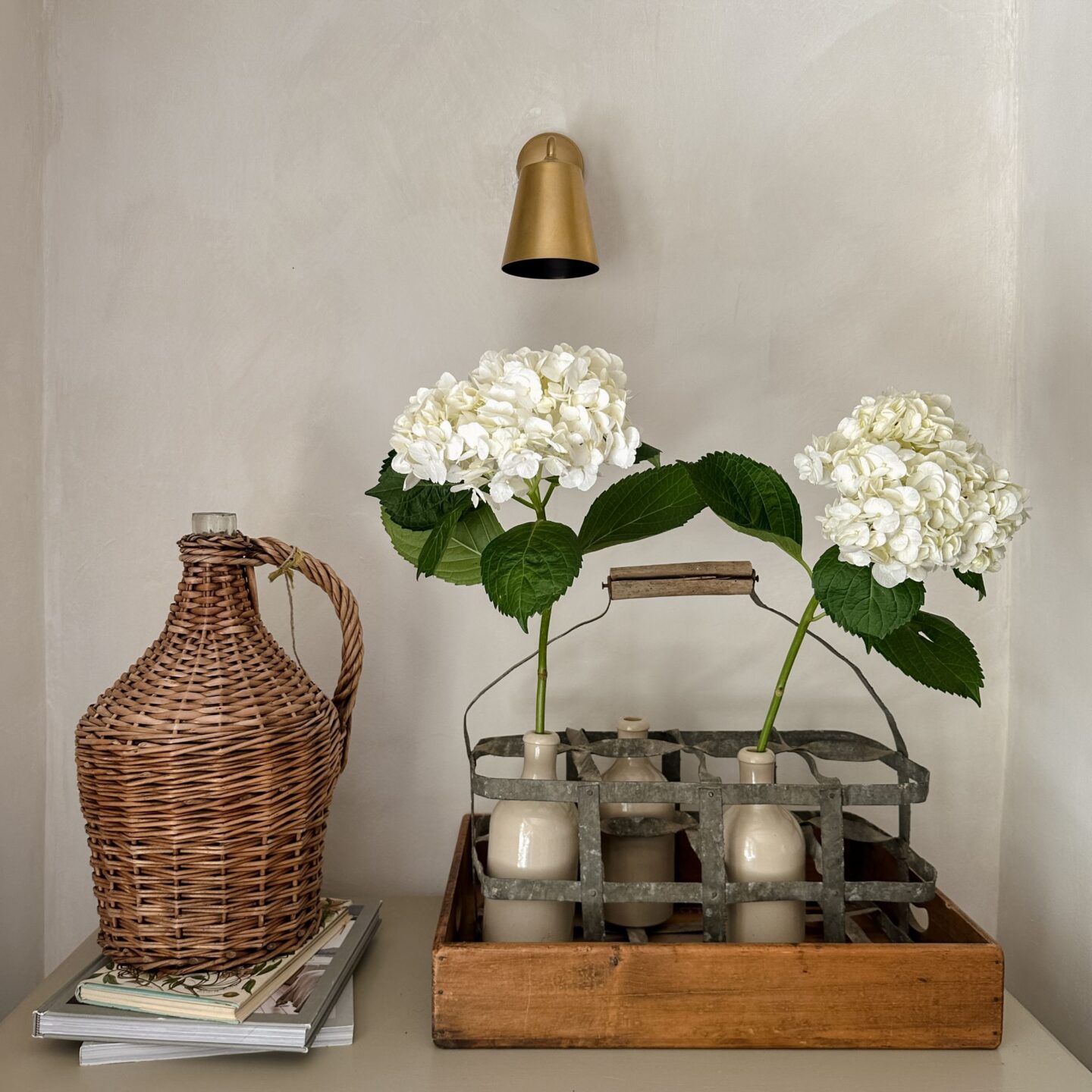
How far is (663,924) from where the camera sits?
0.91 meters

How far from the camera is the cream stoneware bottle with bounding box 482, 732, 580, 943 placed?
31.5 inches

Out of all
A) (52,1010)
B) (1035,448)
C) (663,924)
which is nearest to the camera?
(52,1010)

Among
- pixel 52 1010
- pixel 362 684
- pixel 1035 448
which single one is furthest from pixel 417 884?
pixel 1035 448

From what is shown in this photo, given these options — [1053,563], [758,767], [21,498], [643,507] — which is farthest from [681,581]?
[21,498]

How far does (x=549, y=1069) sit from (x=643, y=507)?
1.50ft

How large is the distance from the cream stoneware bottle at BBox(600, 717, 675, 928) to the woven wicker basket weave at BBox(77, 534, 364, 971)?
0.90ft

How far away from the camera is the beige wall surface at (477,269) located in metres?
1.07

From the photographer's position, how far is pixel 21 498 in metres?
1.03

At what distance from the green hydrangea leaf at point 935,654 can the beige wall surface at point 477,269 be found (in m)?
0.31

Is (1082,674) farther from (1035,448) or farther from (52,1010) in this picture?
(52,1010)

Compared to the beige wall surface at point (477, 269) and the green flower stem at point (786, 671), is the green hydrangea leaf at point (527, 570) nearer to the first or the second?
the green flower stem at point (786, 671)

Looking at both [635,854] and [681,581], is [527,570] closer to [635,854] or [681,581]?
[681,581]

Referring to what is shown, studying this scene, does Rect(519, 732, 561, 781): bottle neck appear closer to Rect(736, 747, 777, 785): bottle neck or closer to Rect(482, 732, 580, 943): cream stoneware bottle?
Rect(482, 732, 580, 943): cream stoneware bottle

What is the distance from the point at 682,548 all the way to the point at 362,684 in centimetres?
41
